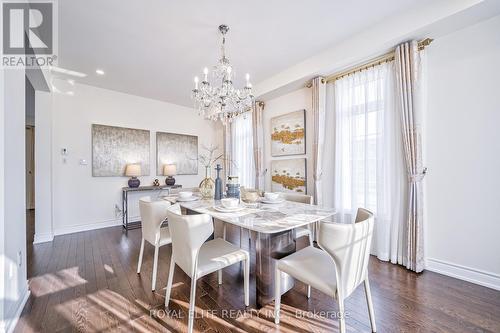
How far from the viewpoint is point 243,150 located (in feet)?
15.5

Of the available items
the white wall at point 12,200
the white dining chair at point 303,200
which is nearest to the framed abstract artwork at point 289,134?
the white dining chair at point 303,200

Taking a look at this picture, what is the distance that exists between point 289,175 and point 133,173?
307 centimetres

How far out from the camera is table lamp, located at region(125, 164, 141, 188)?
3844mm

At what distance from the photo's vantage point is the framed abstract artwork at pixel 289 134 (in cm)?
346

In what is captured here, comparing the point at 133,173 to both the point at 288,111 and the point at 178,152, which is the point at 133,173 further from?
the point at 288,111

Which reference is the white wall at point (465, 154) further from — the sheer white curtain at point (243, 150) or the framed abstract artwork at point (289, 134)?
the sheer white curtain at point (243, 150)

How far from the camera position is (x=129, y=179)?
408 centimetres

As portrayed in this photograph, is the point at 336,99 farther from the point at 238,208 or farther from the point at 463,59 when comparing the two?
the point at 238,208

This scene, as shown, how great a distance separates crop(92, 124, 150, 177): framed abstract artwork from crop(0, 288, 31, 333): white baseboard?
8.15 ft

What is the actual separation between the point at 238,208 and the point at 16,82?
6.98 ft

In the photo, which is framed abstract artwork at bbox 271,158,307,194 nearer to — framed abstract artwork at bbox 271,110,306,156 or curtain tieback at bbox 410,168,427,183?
framed abstract artwork at bbox 271,110,306,156

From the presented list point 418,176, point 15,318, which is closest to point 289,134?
point 418,176

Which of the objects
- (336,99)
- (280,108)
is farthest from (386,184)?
(280,108)

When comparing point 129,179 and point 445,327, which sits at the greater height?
point 129,179
